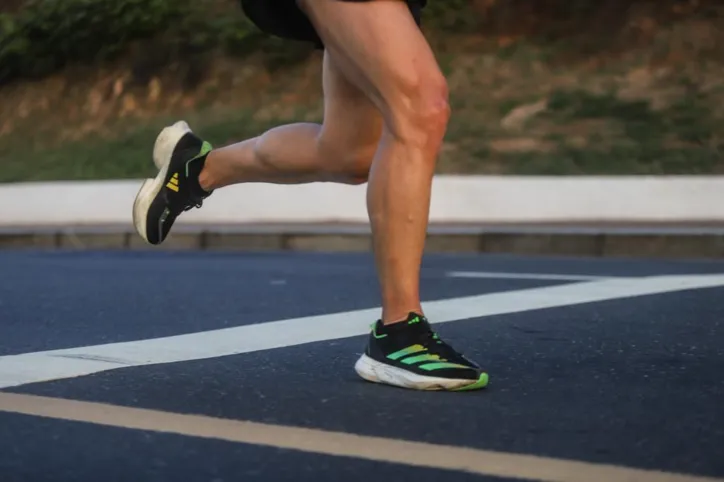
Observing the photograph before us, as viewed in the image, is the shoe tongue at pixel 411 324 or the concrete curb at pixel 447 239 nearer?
the shoe tongue at pixel 411 324

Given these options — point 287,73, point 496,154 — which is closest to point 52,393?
point 496,154

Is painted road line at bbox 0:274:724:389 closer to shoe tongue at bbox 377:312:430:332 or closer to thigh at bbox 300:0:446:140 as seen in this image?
shoe tongue at bbox 377:312:430:332

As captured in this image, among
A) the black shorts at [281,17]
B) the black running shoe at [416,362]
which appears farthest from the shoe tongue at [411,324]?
the black shorts at [281,17]

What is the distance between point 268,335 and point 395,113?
4.65 ft

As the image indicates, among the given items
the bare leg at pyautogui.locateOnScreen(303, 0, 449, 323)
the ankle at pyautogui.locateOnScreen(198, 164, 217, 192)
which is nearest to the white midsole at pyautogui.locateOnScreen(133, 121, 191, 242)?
the ankle at pyautogui.locateOnScreen(198, 164, 217, 192)

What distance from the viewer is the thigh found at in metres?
3.48

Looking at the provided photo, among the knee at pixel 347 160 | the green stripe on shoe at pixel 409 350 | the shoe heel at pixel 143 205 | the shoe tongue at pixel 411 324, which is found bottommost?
the green stripe on shoe at pixel 409 350

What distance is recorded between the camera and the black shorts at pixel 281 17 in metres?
3.78

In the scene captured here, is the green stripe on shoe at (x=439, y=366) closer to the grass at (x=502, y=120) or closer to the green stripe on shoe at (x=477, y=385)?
the green stripe on shoe at (x=477, y=385)

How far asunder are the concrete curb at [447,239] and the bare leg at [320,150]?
676 cm

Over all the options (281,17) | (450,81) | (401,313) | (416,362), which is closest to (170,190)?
(281,17)

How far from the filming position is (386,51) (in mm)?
3475

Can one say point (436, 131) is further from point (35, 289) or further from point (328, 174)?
point (35, 289)

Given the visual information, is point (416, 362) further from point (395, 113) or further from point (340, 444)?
point (340, 444)
